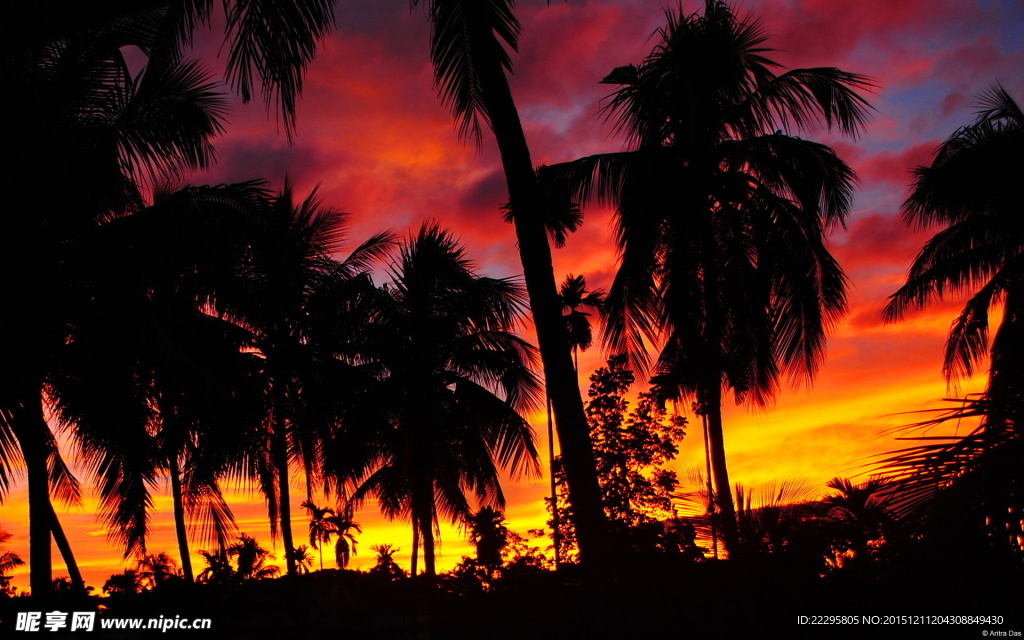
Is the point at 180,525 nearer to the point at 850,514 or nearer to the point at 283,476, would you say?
the point at 283,476

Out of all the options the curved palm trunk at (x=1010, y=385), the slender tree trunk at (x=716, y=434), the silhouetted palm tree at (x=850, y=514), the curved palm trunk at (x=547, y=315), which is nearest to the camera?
the curved palm trunk at (x=1010, y=385)

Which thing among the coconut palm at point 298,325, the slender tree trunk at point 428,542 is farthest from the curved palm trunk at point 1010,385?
the slender tree trunk at point 428,542

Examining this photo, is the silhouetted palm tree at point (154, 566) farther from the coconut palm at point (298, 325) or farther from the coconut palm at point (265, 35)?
the coconut palm at point (265, 35)

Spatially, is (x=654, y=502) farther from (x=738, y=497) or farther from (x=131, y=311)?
(x=131, y=311)

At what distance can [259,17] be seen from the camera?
22.9 ft

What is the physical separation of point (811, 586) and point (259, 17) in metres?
7.88

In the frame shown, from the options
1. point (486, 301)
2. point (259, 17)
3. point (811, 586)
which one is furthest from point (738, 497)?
point (486, 301)

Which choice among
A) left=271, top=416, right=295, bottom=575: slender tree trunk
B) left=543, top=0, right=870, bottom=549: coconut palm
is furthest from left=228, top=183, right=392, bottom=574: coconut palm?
left=543, top=0, right=870, bottom=549: coconut palm

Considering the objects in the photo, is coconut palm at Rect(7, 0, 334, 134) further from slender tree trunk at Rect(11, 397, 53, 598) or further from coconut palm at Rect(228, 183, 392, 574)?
coconut palm at Rect(228, 183, 392, 574)

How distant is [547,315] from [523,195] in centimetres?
130

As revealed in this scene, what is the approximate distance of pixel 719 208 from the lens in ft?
50.4

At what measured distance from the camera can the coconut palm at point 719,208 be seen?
46.1 feet

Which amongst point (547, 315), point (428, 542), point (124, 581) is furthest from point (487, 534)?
point (547, 315)

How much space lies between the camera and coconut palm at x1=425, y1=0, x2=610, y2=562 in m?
7.78
